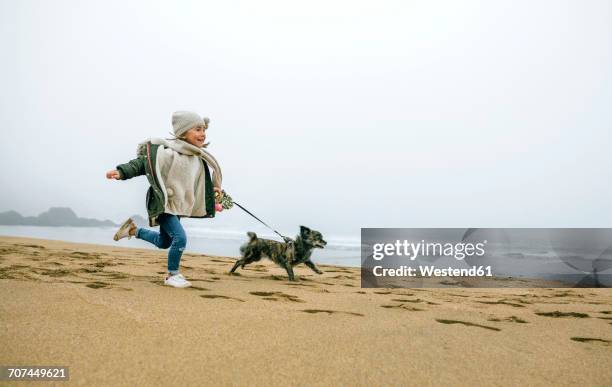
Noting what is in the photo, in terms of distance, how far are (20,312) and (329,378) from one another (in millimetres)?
1744

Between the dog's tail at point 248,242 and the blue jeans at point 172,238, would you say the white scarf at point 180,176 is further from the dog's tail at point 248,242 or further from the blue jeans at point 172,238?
the dog's tail at point 248,242

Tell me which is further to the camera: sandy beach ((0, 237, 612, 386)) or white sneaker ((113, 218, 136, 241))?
white sneaker ((113, 218, 136, 241))

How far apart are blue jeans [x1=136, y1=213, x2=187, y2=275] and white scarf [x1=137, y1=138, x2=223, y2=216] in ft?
0.35

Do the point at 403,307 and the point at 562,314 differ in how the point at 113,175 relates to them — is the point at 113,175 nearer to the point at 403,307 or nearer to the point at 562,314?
the point at 403,307

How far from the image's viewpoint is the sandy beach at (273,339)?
5.29 ft

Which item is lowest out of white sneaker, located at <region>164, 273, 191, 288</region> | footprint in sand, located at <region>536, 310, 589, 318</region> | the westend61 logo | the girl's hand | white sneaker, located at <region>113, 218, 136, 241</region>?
footprint in sand, located at <region>536, 310, 589, 318</region>

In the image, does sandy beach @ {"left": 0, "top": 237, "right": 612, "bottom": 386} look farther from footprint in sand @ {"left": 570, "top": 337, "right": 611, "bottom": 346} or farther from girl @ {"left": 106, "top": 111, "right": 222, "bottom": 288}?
girl @ {"left": 106, "top": 111, "right": 222, "bottom": 288}

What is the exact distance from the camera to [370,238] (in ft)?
65.7

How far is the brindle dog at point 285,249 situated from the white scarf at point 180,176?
4.94 ft

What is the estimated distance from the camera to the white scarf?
150 inches

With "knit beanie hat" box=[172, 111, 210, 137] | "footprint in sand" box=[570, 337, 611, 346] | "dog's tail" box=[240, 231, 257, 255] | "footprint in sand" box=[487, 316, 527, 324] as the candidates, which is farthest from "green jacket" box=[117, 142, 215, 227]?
"footprint in sand" box=[570, 337, 611, 346]

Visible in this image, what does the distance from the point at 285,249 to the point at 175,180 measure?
2.06 metres

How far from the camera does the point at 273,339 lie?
2.05 meters

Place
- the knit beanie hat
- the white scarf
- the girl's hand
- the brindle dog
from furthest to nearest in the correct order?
the brindle dog → the knit beanie hat → the white scarf → the girl's hand
